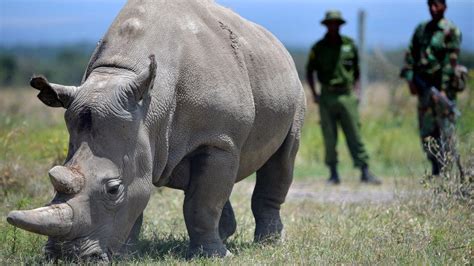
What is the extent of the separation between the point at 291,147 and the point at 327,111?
5.41 metres

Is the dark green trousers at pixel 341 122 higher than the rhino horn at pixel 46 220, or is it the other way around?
the rhino horn at pixel 46 220

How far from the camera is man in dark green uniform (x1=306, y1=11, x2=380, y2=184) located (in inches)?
571

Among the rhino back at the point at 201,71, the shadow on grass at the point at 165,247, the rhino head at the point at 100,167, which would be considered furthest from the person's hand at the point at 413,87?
the rhino head at the point at 100,167

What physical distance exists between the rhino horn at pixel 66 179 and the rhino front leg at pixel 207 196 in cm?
134

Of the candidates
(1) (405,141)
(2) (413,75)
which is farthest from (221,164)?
(1) (405,141)

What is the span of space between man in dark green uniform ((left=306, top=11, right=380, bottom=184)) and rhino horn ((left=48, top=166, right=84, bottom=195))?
808 cm

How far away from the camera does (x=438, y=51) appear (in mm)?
12617

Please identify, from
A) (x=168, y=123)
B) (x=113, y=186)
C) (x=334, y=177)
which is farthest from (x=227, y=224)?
(x=334, y=177)

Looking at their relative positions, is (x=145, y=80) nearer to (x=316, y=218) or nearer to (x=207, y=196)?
(x=207, y=196)

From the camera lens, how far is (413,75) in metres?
13.0

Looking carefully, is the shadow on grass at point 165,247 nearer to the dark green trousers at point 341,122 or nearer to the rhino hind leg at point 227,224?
the rhino hind leg at point 227,224

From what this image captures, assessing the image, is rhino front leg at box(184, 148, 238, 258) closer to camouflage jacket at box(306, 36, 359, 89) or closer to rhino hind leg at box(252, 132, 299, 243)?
rhino hind leg at box(252, 132, 299, 243)

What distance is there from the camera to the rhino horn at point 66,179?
21.9 feet

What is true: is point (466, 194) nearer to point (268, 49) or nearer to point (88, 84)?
point (268, 49)
